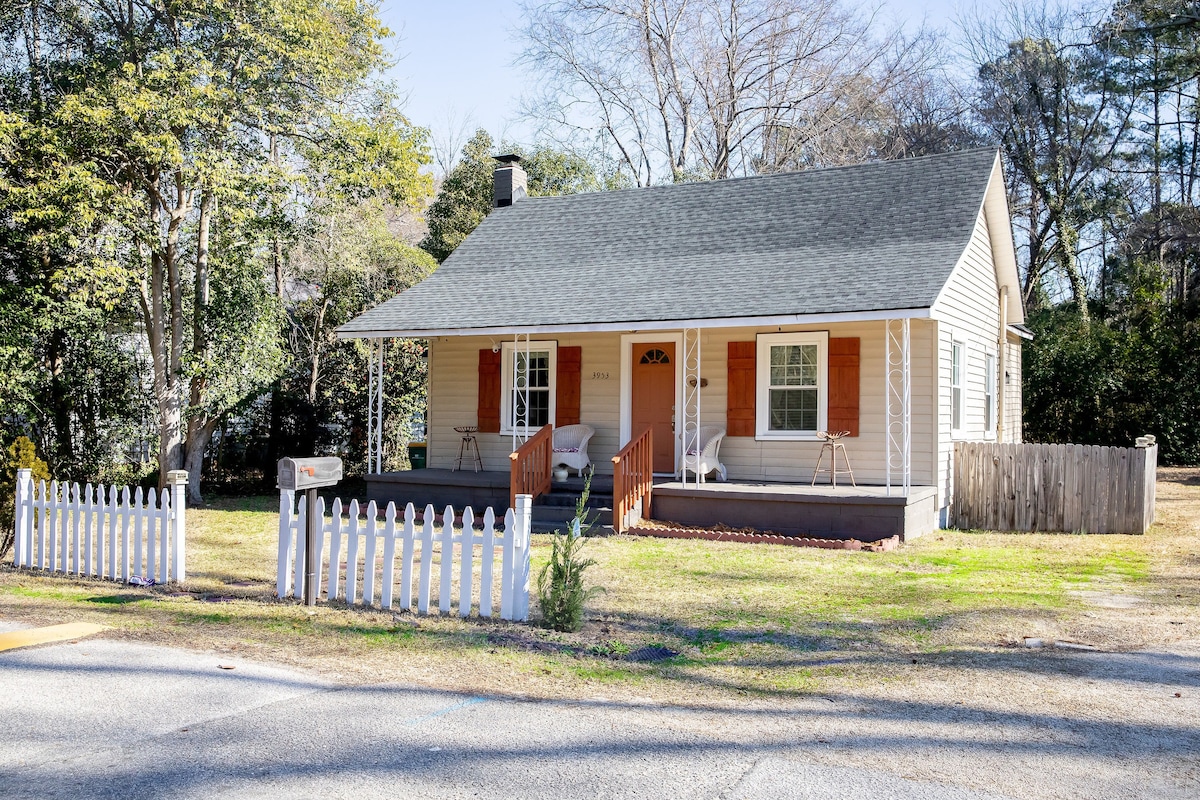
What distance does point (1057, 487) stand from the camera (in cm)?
1198

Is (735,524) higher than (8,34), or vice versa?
(8,34)

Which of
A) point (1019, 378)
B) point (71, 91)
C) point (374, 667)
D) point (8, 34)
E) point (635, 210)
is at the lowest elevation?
point (374, 667)

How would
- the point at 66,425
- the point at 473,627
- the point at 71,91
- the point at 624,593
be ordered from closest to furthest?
1. the point at 473,627
2. the point at 624,593
3. the point at 71,91
4. the point at 66,425

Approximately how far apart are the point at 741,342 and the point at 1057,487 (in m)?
4.49

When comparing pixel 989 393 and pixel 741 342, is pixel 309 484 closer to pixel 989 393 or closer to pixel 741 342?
pixel 741 342

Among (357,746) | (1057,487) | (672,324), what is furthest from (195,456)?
(1057,487)

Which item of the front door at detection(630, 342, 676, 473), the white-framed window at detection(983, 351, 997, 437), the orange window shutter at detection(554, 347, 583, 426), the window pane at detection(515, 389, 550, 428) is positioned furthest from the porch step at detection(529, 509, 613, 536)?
the white-framed window at detection(983, 351, 997, 437)

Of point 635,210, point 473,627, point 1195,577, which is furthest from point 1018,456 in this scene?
point 473,627

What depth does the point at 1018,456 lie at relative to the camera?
12281 mm

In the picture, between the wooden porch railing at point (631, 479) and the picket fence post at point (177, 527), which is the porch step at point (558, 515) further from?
the picket fence post at point (177, 527)

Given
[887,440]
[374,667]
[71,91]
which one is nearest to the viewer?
[374,667]

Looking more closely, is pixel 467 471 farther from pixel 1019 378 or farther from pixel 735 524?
pixel 1019 378

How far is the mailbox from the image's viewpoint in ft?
22.6

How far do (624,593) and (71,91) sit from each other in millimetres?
12061
